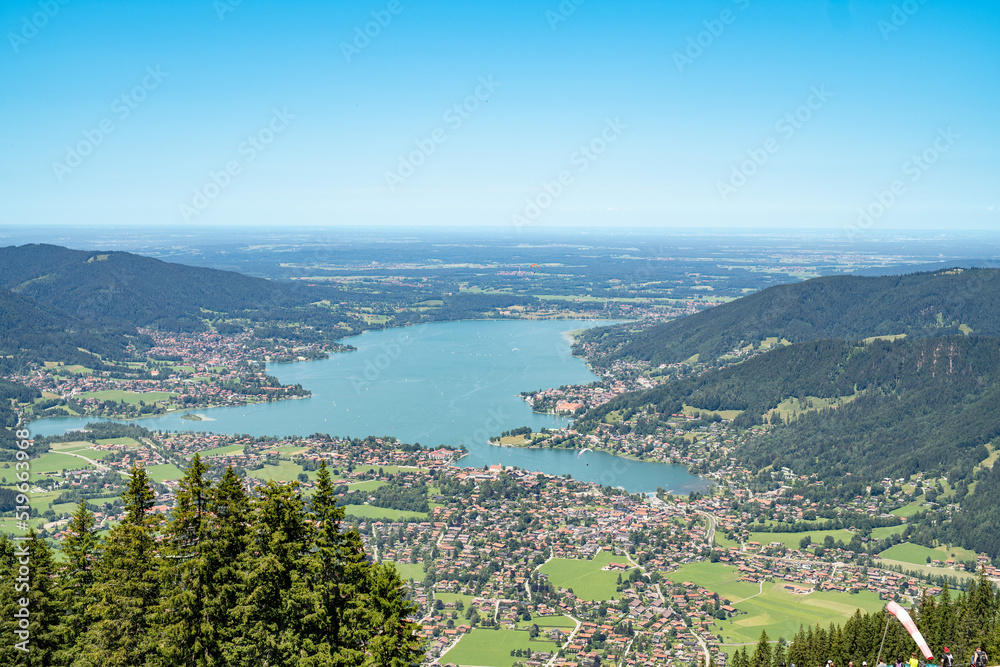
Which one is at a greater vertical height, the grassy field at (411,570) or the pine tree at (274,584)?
the pine tree at (274,584)

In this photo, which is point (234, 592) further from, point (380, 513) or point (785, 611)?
point (380, 513)

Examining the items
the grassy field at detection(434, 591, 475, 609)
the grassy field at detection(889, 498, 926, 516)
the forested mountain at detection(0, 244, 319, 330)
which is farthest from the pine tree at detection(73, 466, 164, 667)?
the forested mountain at detection(0, 244, 319, 330)

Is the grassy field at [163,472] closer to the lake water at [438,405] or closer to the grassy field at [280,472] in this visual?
the grassy field at [280,472]

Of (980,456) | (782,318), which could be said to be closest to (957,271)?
(782,318)

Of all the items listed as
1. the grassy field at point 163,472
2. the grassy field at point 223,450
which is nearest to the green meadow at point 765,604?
the grassy field at point 163,472

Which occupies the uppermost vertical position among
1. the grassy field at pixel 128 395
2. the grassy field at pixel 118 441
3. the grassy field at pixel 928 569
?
the grassy field at pixel 118 441

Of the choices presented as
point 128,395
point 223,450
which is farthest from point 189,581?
point 128,395
